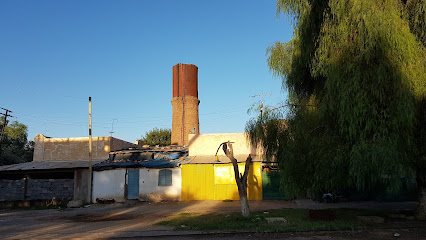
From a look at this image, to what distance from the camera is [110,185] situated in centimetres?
2530

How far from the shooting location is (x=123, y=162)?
84.9 feet

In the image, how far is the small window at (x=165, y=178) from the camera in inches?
971

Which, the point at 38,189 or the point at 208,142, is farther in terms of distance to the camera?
the point at 208,142

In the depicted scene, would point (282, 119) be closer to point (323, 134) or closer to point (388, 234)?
point (323, 134)

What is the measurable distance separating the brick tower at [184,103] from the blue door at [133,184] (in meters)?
16.5

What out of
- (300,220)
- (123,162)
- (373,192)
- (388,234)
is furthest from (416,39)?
(123,162)

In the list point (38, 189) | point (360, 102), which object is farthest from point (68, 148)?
point (360, 102)

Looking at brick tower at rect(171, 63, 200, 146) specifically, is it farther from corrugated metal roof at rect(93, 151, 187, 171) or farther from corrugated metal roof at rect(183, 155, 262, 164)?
corrugated metal roof at rect(183, 155, 262, 164)

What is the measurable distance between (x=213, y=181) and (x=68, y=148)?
15353mm

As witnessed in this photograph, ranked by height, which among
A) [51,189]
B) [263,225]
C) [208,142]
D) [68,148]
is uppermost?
[68,148]

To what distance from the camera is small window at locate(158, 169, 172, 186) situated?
80.9 ft

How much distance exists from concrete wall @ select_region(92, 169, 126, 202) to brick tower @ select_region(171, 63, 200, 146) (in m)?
16.5

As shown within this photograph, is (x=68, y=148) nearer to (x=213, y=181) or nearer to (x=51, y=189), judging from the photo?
(x=51, y=189)

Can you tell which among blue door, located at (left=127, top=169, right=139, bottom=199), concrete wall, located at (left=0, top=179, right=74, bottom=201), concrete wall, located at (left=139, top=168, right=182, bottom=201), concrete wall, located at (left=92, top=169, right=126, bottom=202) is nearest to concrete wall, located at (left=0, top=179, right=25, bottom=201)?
concrete wall, located at (left=0, top=179, right=74, bottom=201)
